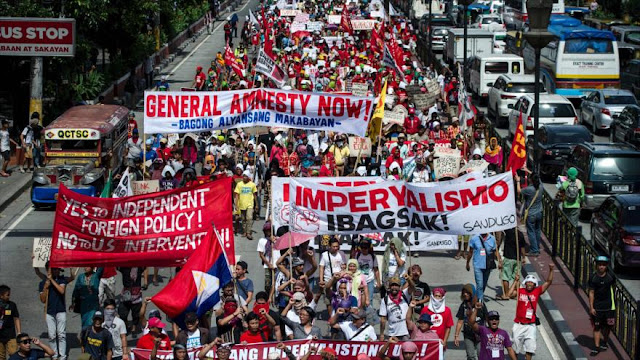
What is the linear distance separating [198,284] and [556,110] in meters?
22.6

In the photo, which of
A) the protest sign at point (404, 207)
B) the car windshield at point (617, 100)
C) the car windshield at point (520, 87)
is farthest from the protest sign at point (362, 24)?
A: the protest sign at point (404, 207)

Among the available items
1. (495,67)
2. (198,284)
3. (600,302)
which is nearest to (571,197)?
(600,302)

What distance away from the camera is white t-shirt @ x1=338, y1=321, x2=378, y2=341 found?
15727 millimetres

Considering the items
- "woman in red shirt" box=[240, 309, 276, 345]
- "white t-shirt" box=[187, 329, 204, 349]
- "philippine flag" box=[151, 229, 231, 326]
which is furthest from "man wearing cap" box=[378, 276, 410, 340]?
"white t-shirt" box=[187, 329, 204, 349]

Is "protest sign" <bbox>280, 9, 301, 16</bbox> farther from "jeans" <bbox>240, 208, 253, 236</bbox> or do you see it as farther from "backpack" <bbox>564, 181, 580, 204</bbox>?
"backpack" <bbox>564, 181, 580, 204</bbox>

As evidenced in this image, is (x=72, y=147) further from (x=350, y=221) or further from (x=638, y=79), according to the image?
(x=638, y=79)

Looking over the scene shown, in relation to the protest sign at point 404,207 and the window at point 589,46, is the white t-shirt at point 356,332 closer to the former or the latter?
the protest sign at point 404,207

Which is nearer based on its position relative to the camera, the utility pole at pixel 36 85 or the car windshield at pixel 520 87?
the utility pole at pixel 36 85

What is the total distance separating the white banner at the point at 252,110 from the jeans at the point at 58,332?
7.44 meters

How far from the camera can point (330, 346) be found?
1505cm

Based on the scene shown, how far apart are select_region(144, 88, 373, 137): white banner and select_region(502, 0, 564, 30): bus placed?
39342 mm

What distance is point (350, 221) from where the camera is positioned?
1808cm

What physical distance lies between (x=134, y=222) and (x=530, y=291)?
5330 millimetres

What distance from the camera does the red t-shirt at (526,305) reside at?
54.5ft
